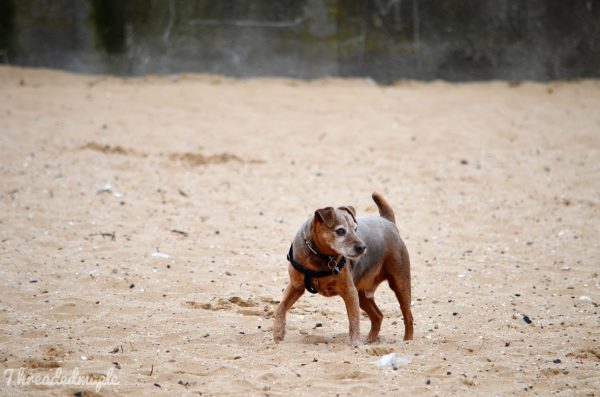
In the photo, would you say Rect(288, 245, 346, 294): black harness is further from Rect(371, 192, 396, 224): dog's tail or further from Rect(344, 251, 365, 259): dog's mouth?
Rect(371, 192, 396, 224): dog's tail

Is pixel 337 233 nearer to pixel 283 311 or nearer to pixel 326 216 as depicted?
pixel 326 216

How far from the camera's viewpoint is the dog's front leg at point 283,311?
536 centimetres

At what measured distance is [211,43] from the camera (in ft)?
42.3

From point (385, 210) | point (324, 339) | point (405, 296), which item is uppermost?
point (385, 210)

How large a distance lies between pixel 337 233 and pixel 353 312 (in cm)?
55

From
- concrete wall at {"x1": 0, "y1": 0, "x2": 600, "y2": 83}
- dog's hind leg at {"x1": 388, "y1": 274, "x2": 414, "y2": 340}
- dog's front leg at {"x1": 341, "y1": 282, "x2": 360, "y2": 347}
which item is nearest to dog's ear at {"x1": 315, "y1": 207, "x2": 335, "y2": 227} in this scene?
dog's front leg at {"x1": 341, "y1": 282, "x2": 360, "y2": 347}

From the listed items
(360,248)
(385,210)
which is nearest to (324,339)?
(360,248)

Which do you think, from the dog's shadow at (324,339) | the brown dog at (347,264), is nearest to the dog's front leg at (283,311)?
the brown dog at (347,264)

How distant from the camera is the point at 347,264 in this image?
5.36 metres

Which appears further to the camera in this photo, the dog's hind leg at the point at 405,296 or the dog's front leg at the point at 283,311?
the dog's hind leg at the point at 405,296

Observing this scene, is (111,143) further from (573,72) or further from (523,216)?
(573,72)

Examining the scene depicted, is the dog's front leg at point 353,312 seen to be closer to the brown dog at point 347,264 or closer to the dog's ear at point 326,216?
the brown dog at point 347,264

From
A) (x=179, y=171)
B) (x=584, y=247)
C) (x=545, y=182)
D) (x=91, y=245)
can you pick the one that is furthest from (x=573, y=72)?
(x=91, y=245)

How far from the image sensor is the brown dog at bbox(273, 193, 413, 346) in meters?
5.25
